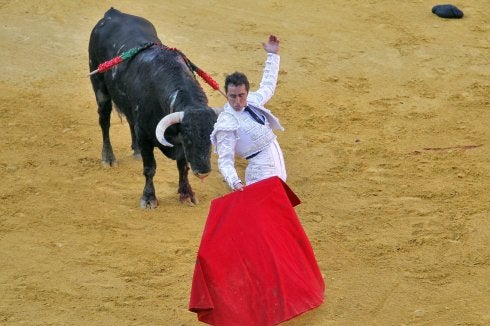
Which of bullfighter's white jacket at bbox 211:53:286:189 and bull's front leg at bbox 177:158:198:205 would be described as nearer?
bullfighter's white jacket at bbox 211:53:286:189

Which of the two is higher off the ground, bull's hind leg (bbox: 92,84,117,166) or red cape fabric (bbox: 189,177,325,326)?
red cape fabric (bbox: 189,177,325,326)

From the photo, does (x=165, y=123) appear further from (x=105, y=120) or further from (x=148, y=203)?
(x=105, y=120)

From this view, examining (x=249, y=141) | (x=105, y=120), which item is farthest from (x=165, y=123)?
(x=105, y=120)

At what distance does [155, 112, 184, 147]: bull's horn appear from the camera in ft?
25.2

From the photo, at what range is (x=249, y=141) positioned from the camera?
20.7 feet

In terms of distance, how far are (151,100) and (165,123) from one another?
669mm

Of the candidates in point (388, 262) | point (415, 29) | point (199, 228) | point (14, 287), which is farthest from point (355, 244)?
point (415, 29)

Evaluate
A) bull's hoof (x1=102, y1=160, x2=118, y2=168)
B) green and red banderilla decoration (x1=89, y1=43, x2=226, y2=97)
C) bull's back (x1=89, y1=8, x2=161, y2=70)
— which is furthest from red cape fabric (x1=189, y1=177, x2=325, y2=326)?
bull's hoof (x1=102, y1=160, x2=118, y2=168)

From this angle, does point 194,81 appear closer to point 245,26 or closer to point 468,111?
point 468,111

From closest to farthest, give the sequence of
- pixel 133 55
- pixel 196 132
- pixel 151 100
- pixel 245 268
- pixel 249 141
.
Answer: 1. pixel 245 268
2. pixel 249 141
3. pixel 196 132
4. pixel 151 100
5. pixel 133 55

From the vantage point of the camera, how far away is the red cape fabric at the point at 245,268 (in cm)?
604

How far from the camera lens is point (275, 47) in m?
6.72

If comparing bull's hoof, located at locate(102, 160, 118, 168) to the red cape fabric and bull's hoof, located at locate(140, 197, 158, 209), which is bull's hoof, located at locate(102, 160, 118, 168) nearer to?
bull's hoof, located at locate(140, 197, 158, 209)

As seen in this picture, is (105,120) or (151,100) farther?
(105,120)
